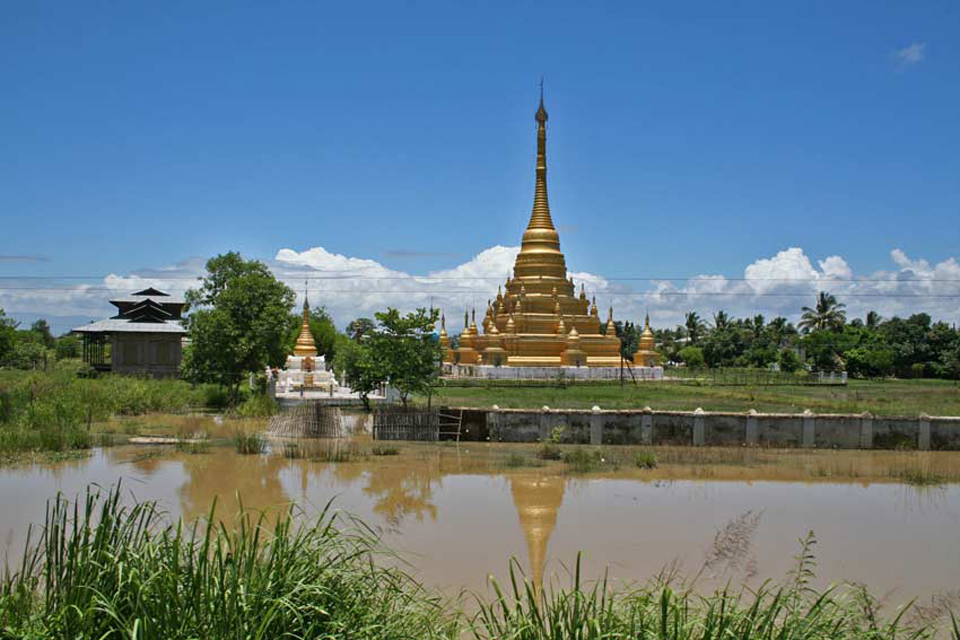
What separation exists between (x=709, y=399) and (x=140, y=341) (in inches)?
1107

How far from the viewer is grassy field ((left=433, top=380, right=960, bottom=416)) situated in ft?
100

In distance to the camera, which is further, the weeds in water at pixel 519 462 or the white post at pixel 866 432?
the white post at pixel 866 432

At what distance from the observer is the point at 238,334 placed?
3338cm

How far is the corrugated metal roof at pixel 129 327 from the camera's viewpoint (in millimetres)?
43438

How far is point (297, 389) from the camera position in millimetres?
37750

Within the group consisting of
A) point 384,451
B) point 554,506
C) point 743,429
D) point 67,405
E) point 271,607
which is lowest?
point 554,506

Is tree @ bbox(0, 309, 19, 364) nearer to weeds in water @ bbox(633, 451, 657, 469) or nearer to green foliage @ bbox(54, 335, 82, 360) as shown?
green foliage @ bbox(54, 335, 82, 360)

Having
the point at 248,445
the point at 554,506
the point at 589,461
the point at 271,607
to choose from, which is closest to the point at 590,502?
the point at 554,506

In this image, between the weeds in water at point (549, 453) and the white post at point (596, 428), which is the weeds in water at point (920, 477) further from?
the weeds in water at point (549, 453)

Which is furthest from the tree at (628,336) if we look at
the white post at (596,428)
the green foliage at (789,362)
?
the white post at (596,428)

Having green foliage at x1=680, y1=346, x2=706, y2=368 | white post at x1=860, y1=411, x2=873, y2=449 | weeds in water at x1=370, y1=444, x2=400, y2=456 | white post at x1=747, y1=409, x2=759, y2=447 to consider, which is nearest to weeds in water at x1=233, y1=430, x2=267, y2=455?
weeds in water at x1=370, y1=444, x2=400, y2=456

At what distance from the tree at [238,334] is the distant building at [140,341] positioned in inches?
344

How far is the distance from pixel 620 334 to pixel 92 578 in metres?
88.1

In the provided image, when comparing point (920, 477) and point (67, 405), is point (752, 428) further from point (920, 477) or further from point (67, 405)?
point (67, 405)
